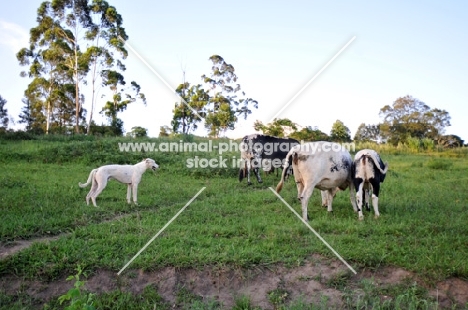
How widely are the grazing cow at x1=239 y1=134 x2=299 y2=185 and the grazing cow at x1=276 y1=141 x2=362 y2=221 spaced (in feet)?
18.3

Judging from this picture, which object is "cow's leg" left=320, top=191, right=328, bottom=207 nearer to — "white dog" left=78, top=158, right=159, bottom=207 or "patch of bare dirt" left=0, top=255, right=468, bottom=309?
"patch of bare dirt" left=0, top=255, right=468, bottom=309

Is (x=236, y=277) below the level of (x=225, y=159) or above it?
below

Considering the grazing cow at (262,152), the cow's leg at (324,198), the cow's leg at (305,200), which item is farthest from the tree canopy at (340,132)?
the cow's leg at (305,200)

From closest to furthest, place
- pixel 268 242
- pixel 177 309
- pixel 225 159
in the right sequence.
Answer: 1. pixel 177 309
2. pixel 268 242
3. pixel 225 159

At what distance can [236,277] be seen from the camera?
229 inches

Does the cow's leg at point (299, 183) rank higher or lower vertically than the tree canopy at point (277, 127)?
lower

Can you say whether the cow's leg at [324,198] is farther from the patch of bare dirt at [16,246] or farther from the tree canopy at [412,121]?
the tree canopy at [412,121]

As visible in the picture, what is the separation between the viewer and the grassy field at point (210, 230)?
5969mm

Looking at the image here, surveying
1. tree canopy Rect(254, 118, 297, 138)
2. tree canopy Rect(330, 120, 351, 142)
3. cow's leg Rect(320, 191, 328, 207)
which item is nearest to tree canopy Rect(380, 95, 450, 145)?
tree canopy Rect(330, 120, 351, 142)

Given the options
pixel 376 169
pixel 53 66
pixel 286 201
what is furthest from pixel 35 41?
pixel 376 169

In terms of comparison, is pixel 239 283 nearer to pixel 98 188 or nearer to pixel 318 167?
pixel 318 167

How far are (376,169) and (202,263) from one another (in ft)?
14.6

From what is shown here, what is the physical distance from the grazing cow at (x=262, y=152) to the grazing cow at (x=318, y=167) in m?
5.59

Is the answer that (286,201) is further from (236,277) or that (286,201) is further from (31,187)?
(31,187)
